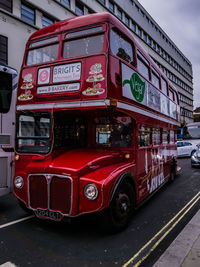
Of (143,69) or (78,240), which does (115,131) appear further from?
(78,240)

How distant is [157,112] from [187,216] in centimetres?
317

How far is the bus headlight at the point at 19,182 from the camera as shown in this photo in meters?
4.29

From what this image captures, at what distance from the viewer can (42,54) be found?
496cm

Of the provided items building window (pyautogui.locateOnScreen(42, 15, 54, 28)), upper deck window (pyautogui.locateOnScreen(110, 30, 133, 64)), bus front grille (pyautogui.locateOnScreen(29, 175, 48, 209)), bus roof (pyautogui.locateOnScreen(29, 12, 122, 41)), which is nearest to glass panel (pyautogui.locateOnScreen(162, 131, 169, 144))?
upper deck window (pyautogui.locateOnScreen(110, 30, 133, 64))

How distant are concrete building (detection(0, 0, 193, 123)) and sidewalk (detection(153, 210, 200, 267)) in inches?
537

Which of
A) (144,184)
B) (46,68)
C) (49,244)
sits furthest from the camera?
(144,184)

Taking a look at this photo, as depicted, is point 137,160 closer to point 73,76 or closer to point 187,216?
point 187,216

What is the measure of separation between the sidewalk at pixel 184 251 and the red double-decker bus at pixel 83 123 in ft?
3.49

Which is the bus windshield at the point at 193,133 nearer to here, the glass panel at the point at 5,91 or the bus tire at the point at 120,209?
the bus tire at the point at 120,209

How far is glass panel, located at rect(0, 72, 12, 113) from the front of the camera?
5.41 m

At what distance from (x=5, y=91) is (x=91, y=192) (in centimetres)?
356

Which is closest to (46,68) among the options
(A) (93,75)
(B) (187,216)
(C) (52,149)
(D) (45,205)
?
(A) (93,75)

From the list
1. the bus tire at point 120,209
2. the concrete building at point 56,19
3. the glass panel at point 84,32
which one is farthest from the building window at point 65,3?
the bus tire at point 120,209

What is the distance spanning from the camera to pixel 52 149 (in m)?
4.36
